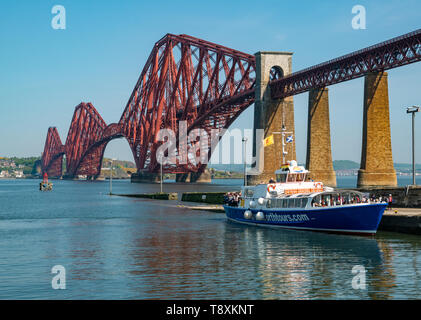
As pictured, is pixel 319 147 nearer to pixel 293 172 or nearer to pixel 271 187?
pixel 293 172

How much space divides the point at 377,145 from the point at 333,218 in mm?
33842

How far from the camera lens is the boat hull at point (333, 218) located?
110 feet

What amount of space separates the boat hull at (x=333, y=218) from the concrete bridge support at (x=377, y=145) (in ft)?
94.9

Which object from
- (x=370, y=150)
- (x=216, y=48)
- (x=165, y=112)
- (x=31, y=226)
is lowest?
(x=31, y=226)

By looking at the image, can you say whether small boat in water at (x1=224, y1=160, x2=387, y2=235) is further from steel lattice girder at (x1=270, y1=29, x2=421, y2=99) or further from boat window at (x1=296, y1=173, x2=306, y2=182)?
steel lattice girder at (x1=270, y1=29, x2=421, y2=99)

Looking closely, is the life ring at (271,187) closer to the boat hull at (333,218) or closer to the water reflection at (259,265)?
the boat hull at (333,218)

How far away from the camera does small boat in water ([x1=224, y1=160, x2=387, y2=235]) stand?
3375cm

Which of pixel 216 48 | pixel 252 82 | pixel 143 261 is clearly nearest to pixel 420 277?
pixel 143 261

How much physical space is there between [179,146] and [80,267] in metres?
135

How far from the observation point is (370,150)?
65.4 metres

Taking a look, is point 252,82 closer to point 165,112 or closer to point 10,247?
point 165,112

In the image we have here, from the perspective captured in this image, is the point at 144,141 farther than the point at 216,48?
Yes

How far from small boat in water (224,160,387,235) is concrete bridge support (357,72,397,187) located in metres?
26.0

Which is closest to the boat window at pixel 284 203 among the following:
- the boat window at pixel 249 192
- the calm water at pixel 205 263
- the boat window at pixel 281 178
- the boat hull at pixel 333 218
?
the boat hull at pixel 333 218
